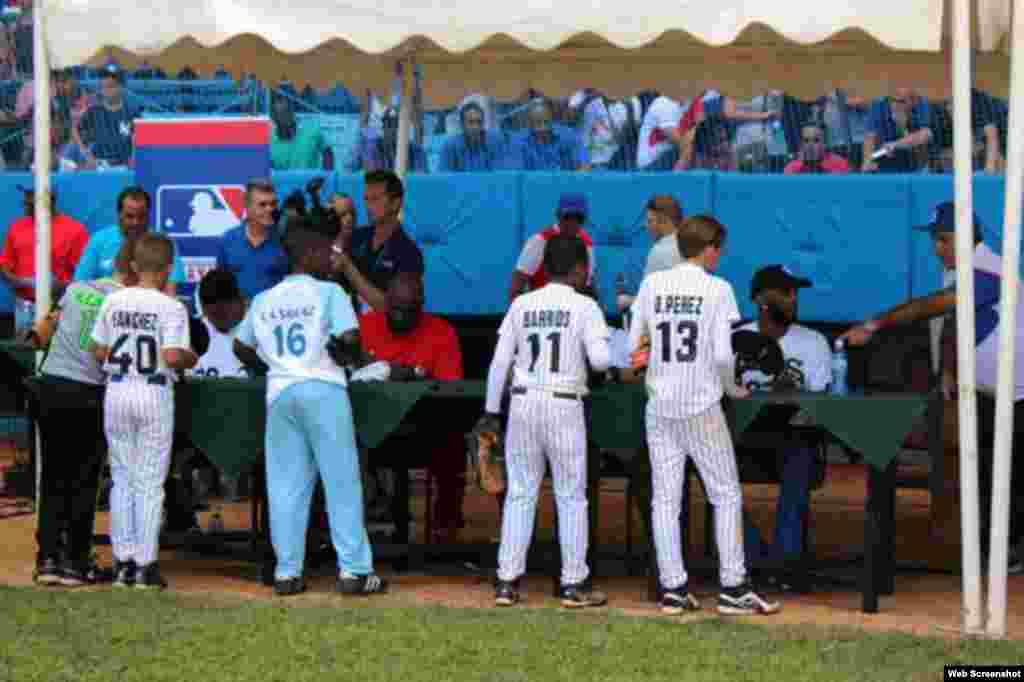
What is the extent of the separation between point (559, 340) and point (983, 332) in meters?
2.33

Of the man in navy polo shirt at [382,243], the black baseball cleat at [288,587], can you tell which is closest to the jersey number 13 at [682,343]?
the black baseball cleat at [288,587]

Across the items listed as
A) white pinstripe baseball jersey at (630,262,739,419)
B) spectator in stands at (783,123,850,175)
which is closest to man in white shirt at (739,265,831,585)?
white pinstripe baseball jersey at (630,262,739,419)

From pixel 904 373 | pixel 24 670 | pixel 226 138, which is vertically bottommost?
pixel 24 670

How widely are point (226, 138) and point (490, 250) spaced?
11.2 feet

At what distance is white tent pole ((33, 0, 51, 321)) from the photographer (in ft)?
37.3

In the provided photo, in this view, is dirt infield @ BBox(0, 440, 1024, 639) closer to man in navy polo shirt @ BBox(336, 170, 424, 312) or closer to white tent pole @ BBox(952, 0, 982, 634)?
white tent pole @ BBox(952, 0, 982, 634)

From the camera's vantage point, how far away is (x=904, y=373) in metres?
15.8

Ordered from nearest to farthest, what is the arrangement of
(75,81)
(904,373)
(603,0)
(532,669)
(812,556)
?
(532,669) → (603,0) → (812,556) → (904,373) → (75,81)

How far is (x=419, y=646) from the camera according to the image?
31.7 feet

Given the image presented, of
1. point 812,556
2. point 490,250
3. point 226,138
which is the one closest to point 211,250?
point 226,138

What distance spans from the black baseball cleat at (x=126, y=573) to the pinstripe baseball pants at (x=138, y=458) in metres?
0.03

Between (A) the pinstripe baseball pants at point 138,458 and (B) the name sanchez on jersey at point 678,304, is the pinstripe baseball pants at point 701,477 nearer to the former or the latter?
(B) the name sanchez on jersey at point 678,304

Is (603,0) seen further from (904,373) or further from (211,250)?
(904,373)

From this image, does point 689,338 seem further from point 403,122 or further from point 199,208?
point 403,122
